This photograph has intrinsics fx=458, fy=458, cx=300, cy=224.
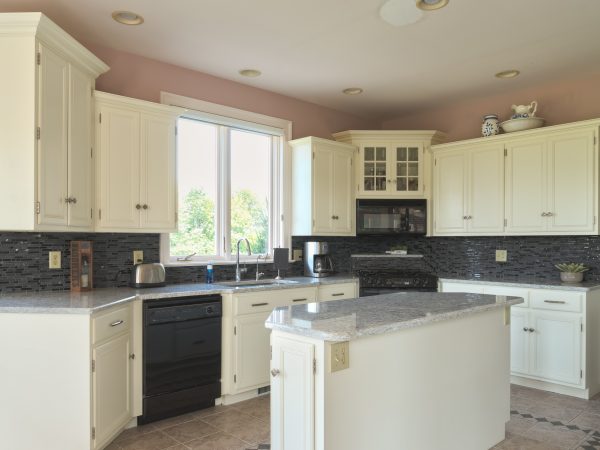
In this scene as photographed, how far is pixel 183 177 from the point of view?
12.4ft

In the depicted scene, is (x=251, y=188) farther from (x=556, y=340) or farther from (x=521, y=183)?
(x=556, y=340)

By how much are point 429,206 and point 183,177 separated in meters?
2.49

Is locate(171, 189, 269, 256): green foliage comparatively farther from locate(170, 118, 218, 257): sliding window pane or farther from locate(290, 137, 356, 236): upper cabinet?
locate(290, 137, 356, 236): upper cabinet

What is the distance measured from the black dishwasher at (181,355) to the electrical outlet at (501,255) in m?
2.80

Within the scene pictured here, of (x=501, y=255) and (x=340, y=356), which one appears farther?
(x=501, y=255)

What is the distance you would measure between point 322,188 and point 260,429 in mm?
2284

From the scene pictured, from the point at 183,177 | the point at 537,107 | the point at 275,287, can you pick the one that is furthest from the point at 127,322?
the point at 537,107

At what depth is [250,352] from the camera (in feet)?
11.3

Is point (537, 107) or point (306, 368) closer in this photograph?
point (306, 368)

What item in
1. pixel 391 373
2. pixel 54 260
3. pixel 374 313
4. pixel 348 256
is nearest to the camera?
pixel 391 373

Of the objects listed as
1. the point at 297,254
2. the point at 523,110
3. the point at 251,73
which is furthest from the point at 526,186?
the point at 251,73

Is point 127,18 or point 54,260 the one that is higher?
point 127,18

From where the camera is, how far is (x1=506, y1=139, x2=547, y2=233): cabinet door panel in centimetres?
394

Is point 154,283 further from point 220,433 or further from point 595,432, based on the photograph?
point 595,432
